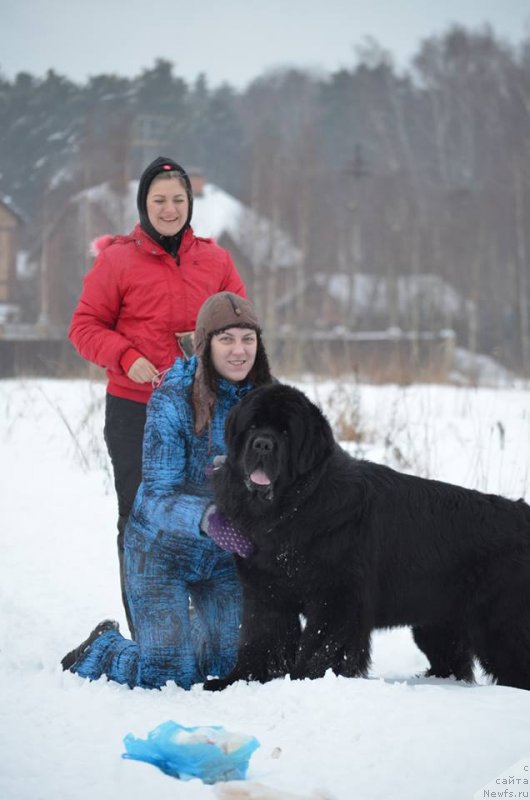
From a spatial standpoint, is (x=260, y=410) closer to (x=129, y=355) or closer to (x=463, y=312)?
(x=129, y=355)

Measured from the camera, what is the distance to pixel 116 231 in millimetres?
20844

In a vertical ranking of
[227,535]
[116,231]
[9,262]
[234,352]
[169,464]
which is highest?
[116,231]

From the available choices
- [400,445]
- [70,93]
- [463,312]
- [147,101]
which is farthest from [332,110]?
[400,445]

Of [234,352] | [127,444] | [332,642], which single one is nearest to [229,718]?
[332,642]

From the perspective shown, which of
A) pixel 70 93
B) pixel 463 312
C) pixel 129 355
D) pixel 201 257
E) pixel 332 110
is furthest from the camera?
pixel 332 110

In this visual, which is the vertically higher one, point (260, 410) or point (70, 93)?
point (70, 93)

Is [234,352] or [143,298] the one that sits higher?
[143,298]

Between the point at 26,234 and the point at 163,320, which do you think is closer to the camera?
the point at 163,320

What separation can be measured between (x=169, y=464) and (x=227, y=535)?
0.36 m

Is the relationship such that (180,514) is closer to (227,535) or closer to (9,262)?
(227,535)

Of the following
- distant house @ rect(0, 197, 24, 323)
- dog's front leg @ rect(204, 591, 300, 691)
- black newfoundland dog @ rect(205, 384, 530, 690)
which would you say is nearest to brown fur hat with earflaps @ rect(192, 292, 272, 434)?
black newfoundland dog @ rect(205, 384, 530, 690)

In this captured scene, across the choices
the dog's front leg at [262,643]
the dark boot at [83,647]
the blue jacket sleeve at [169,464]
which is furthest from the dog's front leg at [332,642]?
the dark boot at [83,647]

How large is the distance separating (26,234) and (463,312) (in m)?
13.5

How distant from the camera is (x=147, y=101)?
96.3 feet
